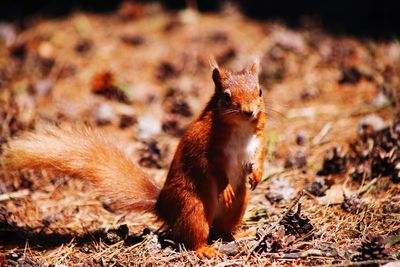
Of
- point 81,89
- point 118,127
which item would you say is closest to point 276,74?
point 118,127

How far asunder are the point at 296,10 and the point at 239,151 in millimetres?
3143

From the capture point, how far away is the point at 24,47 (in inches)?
185

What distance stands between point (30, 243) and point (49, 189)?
590 mm

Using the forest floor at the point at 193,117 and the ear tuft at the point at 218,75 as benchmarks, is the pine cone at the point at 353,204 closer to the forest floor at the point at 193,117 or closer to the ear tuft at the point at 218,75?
the forest floor at the point at 193,117

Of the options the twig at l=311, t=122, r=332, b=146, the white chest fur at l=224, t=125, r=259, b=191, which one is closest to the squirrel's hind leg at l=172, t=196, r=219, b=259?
the white chest fur at l=224, t=125, r=259, b=191

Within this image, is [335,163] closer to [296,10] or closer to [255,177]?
[255,177]

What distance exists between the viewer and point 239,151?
2330 millimetres

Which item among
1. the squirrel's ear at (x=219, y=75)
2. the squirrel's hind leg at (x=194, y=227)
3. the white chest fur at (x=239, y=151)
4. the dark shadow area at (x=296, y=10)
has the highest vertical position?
the dark shadow area at (x=296, y=10)

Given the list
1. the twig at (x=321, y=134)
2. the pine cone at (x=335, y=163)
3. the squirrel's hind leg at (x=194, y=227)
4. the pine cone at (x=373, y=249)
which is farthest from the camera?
the twig at (x=321, y=134)

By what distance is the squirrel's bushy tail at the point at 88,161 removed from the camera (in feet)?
7.50

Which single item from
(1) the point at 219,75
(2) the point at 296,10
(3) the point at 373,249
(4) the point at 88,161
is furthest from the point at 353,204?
(2) the point at 296,10

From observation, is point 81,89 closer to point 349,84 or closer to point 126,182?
point 126,182

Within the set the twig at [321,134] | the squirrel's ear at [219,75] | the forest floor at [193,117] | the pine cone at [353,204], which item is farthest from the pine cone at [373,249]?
the twig at [321,134]

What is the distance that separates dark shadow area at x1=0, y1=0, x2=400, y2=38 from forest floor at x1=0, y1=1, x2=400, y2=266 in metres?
0.15
